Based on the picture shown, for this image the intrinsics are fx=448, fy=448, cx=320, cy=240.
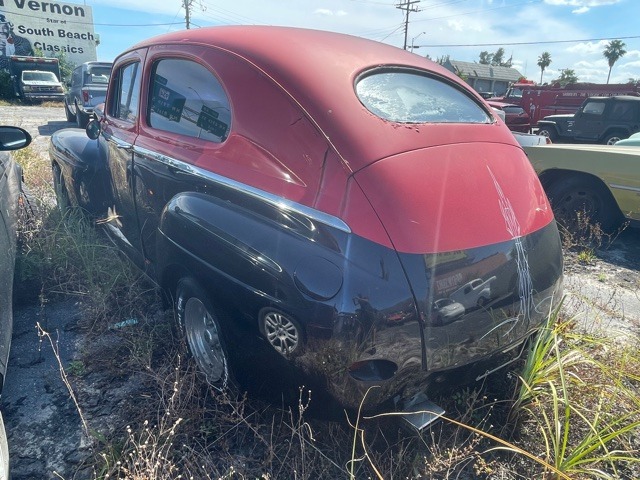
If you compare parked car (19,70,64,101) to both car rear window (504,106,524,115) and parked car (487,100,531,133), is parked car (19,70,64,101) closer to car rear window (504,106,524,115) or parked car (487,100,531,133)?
parked car (487,100,531,133)

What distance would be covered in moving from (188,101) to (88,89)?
11.8 m

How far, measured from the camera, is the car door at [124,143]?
3.07 meters

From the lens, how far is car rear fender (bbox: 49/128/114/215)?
364 cm

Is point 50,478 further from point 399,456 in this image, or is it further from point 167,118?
point 167,118

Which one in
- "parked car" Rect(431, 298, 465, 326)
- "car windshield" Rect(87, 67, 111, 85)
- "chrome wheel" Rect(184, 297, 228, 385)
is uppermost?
"car windshield" Rect(87, 67, 111, 85)

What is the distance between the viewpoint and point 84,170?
383 centimetres

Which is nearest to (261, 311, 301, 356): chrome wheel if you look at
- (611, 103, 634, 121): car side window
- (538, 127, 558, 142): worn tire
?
(611, 103, 634, 121): car side window

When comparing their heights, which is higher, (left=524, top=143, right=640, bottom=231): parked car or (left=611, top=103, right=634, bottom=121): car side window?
(left=611, top=103, right=634, bottom=121): car side window

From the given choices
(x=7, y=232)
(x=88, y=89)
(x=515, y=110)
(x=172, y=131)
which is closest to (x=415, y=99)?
(x=172, y=131)

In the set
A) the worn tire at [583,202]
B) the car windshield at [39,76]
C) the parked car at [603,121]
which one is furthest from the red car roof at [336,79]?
the car windshield at [39,76]

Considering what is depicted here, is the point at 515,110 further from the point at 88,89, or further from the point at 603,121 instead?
the point at 88,89

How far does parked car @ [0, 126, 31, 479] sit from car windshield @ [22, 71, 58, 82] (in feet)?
77.1

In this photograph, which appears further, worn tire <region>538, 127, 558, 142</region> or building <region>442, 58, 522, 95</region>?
building <region>442, 58, 522, 95</region>

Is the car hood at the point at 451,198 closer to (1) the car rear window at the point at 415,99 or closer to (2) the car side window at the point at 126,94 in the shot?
(1) the car rear window at the point at 415,99
